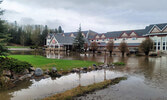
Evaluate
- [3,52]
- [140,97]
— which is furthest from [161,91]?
[3,52]

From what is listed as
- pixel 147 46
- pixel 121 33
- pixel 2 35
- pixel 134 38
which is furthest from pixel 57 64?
pixel 121 33

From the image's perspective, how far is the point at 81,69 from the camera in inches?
425

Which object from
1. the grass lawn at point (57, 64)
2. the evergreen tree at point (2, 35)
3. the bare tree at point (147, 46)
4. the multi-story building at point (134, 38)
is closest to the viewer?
the evergreen tree at point (2, 35)

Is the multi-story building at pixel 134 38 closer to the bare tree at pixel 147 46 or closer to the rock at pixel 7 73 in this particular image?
the bare tree at pixel 147 46

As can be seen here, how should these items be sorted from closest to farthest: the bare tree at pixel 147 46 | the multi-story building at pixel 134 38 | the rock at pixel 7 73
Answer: the rock at pixel 7 73, the bare tree at pixel 147 46, the multi-story building at pixel 134 38

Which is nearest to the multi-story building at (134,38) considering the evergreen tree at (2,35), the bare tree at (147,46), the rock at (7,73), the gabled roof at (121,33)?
the gabled roof at (121,33)

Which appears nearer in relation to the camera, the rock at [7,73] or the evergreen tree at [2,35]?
the rock at [7,73]

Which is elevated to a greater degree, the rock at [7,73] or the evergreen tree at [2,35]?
the evergreen tree at [2,35]

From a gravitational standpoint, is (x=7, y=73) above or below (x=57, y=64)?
above

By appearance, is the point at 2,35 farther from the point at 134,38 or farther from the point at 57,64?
the point at 134,38

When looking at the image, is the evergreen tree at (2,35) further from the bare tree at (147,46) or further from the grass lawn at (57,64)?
the bare tree at (147,46)

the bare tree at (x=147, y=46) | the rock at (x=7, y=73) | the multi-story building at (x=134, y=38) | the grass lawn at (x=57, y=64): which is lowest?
the grass lawn at (x=57, y=64)

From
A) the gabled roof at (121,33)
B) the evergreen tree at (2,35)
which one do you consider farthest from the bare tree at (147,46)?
the evergreen tree at (2,35)

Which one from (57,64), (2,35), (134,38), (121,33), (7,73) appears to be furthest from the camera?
(121,33)
